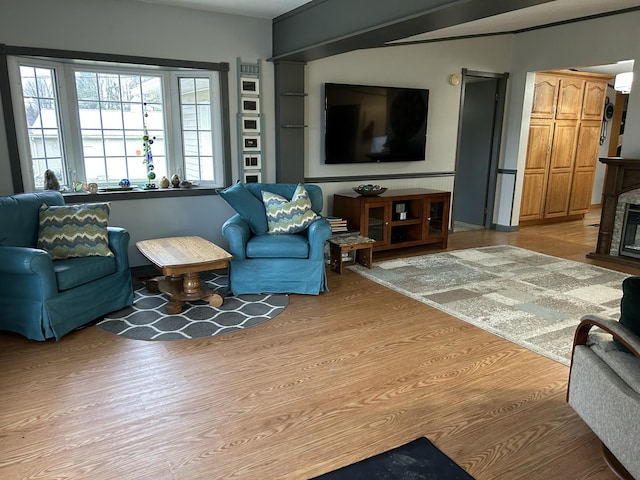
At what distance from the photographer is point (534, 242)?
6.12m

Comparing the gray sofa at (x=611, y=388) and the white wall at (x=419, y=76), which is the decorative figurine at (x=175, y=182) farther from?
the gray sofa at (x=611, y=388)

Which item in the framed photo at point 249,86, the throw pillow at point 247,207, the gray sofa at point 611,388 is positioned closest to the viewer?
the gray sofa at point 611,388

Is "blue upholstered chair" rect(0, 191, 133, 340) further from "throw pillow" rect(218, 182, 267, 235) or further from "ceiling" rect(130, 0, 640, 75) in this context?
"ceiling" rect(130, 0, 640, 75)

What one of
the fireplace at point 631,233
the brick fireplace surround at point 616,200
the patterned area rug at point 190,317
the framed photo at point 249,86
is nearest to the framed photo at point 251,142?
the framed photo at point 249,86

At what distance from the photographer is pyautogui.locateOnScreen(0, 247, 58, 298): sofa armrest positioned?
2928 millimetres

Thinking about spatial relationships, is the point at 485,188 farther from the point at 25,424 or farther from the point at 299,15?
the point at 25,424

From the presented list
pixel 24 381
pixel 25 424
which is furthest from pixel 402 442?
pixel 24 381

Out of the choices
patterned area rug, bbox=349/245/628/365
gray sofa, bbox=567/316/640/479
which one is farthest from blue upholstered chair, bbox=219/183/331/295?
gray sofa, bbox=567/316/640/479

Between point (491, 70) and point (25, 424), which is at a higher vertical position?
point (491, 70)

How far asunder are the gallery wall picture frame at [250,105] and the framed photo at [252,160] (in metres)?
0.43

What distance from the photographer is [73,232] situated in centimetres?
341

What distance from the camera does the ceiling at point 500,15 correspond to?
A: 13.7 ft

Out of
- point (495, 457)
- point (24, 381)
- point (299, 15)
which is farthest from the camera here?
point (299, 15)

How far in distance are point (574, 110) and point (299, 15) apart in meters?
4.87
